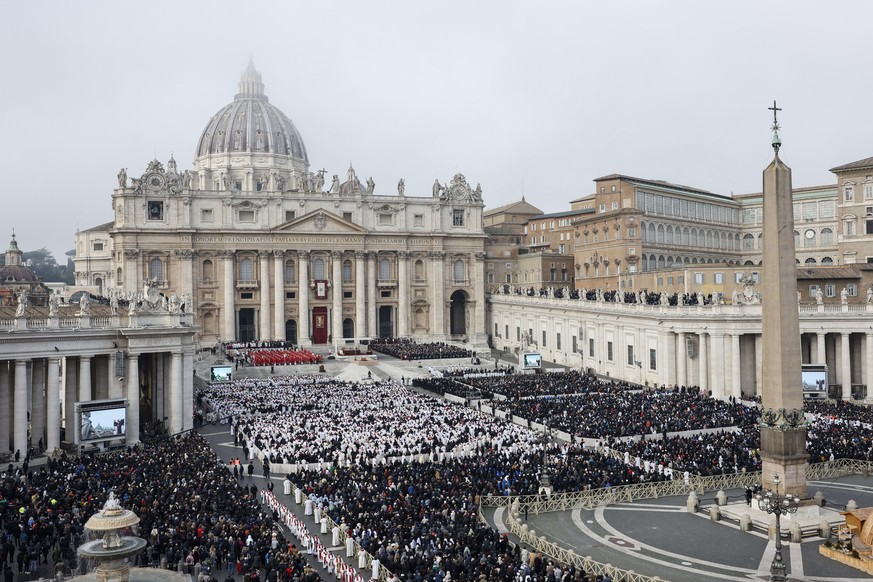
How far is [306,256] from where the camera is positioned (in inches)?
3455

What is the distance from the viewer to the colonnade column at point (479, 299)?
9194 cm

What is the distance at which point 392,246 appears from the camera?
91812mm

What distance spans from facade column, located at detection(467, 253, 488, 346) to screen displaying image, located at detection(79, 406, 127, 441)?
57.6 meters

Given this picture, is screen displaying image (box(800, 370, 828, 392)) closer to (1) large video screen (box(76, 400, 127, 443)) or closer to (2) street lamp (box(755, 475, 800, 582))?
(2) street lamp (box(755, 475, 800, 582))

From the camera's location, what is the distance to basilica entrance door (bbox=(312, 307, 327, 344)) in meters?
89.5

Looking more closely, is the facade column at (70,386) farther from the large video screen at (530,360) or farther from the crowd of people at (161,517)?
the large video screen at (530,360)

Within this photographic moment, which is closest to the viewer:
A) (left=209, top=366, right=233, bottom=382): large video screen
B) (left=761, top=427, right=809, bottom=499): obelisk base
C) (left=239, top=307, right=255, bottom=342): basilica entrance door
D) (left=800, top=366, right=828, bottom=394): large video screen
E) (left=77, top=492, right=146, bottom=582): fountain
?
(left=77, top=492, right=146, bottom=582): fountain

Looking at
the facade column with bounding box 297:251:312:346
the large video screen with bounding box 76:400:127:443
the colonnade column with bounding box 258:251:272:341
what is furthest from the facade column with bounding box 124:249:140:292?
the large video screen with bounding box 76:400:127:443

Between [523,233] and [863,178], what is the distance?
1847 inches

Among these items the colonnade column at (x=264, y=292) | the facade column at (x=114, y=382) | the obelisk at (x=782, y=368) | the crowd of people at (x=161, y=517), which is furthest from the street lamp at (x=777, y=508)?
the colonnade column at (x=264, y=292)

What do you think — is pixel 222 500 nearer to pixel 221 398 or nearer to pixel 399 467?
pixel 399 467

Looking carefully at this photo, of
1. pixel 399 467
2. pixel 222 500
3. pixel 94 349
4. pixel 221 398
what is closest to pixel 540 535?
pixel 399 467

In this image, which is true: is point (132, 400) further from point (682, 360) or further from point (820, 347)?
point (820, 347)

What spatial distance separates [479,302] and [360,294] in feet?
46.1
